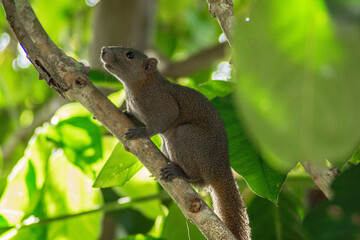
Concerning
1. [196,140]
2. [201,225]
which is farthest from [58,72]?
[196,140]

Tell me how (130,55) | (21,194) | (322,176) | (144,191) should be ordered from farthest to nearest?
(130,55), (144,191), (21,194), (322,176)

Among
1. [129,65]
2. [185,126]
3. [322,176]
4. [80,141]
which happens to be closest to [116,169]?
[80,141]

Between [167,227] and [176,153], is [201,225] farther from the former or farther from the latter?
[176,153]

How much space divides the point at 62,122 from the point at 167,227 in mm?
638

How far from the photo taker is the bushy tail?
1.79 metres

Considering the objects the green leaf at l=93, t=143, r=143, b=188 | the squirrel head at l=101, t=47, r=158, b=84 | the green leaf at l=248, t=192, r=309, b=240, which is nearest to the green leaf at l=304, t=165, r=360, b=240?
the green leaf at l=248, t=192, r=309, b=240

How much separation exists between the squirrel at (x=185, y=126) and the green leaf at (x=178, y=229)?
159mm

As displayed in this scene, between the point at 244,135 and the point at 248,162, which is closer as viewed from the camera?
the point at 248,162

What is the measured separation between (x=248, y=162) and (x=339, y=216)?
2.73ft

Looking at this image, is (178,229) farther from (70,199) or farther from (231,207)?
(70,199)

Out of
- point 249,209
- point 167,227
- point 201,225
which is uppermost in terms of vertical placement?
point 201,225

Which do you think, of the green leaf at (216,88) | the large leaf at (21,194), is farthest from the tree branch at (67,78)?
the large leaf at (21,194)

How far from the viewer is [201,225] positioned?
120 cm

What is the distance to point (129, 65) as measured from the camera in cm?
249
